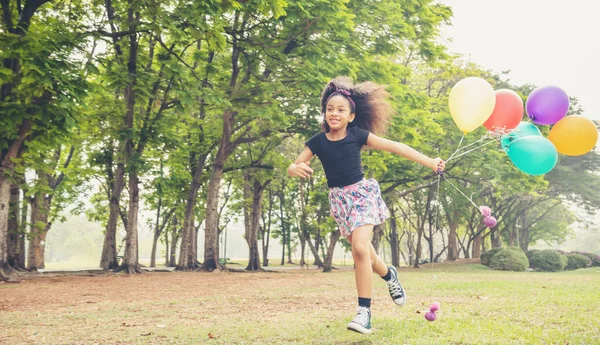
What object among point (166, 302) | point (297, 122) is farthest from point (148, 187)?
point (166, 302)

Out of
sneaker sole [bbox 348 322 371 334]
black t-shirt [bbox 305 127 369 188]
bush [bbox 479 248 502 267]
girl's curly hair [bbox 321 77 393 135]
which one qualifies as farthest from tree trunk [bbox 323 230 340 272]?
sneaker sole [bbox 348 322 371 334]

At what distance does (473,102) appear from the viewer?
645 cm

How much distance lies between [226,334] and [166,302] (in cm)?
392

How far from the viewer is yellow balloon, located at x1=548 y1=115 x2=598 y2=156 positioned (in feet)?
21.7

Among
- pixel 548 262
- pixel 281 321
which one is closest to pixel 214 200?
pixel 281 321

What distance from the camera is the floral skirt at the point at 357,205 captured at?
4.87 metres

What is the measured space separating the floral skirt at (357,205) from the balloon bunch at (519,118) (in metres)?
2.33

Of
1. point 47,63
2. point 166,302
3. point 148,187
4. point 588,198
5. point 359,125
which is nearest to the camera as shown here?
point 359,125

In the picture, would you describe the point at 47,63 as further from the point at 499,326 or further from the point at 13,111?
the point at 499,326

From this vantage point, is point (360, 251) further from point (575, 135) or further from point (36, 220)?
point (36, 220)

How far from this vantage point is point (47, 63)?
31.8ft

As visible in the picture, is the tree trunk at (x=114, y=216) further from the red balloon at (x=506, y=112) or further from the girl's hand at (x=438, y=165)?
the girl's hand at (x=438, y=165)

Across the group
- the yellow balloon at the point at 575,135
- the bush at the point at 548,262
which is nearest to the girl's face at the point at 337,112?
the yellow balloon at the point at 575,135

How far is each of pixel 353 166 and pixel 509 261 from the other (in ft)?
79.7
